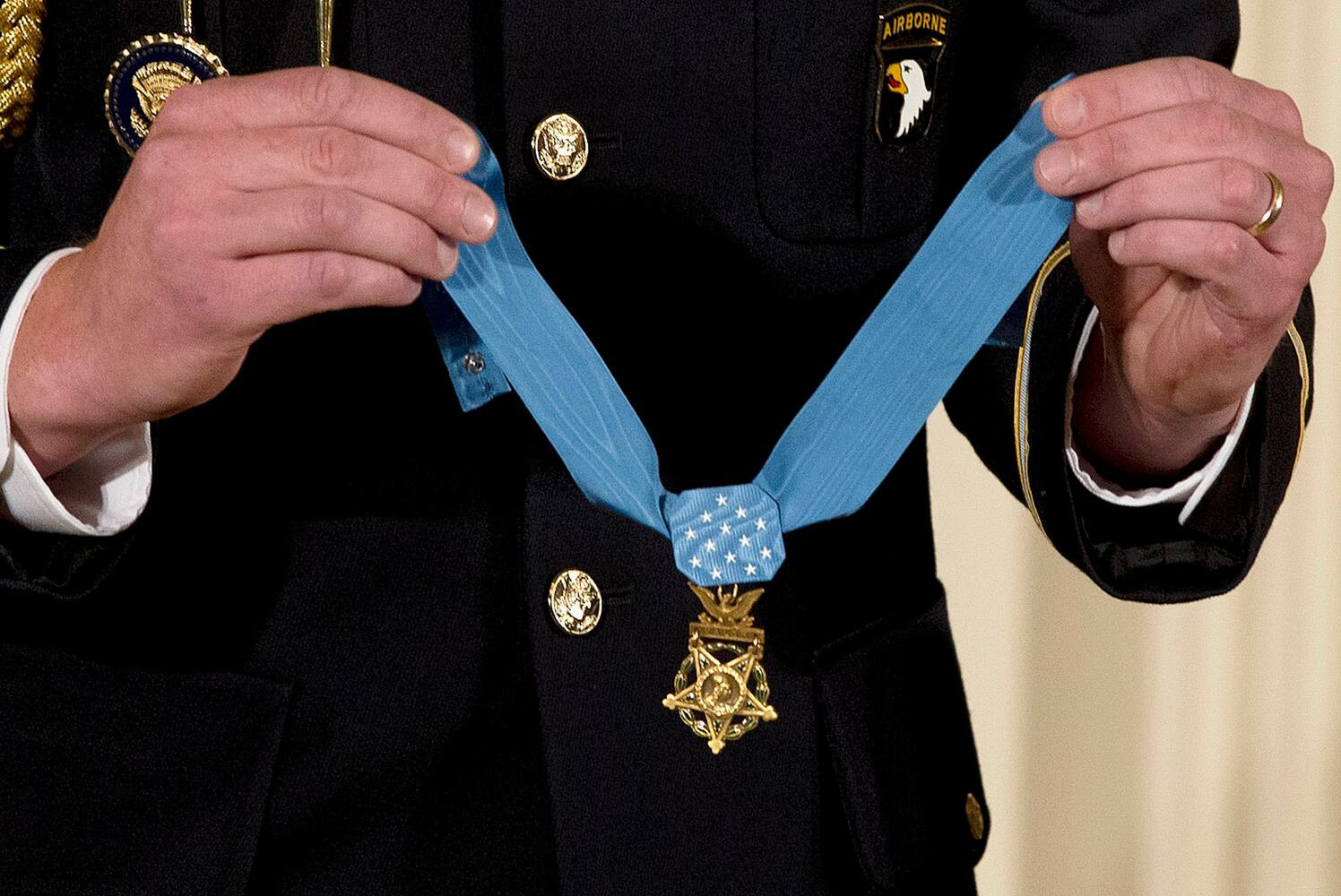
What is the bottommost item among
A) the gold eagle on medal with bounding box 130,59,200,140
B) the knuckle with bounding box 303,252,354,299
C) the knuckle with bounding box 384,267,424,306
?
the knuckle with bounding box 384,267,424,306

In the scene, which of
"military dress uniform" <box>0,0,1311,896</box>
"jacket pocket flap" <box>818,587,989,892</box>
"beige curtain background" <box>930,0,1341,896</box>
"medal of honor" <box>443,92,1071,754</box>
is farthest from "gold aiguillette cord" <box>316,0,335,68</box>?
"beige curtain background" <box>930,0,1341,896</box>

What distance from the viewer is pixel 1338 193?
128 centimetres

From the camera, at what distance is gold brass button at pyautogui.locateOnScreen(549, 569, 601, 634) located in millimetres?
705

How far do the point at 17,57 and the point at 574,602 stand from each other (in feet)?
1.14

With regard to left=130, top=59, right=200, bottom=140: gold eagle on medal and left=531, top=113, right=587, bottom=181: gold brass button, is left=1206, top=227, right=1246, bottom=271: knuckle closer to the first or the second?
left=531, top=113, right=587, bottom=181: gold brass button

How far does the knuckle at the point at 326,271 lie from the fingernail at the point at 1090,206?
275 mm

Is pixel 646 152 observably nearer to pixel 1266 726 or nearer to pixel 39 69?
pixel 39 69

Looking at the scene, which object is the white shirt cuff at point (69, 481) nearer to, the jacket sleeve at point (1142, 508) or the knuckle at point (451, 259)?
the knuckle at point (451, 259)

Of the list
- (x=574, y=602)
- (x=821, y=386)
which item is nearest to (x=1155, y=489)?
(x=821, y=386)

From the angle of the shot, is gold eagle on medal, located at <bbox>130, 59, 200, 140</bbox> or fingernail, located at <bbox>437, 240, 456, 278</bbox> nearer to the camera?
fingernail, located at <bbox>437, 240, 456, 278</bbox>

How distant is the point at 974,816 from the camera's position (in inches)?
31.7

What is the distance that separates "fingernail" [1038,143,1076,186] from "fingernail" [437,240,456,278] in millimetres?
220

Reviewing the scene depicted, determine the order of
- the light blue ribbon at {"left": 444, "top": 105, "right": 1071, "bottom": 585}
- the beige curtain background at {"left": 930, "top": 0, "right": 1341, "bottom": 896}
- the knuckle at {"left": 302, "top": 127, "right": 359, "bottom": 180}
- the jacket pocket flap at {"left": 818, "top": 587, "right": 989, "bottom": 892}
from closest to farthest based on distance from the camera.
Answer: the knuckle at {"left": 302, "top": 127, "right": 359, "bottom": 180}
the light blue ribbon at {"left": 444, "top": 105, "right": 1071, "bottom": 585}
the jacket pocket flap at {"left": 818, "top": 587, "right": 989, "bottom": 892}
the beige curtain background at {"left": 930, "top": 0, "right": 1341, "bottom": 896}

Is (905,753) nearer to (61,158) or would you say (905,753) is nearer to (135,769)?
(135,769)
